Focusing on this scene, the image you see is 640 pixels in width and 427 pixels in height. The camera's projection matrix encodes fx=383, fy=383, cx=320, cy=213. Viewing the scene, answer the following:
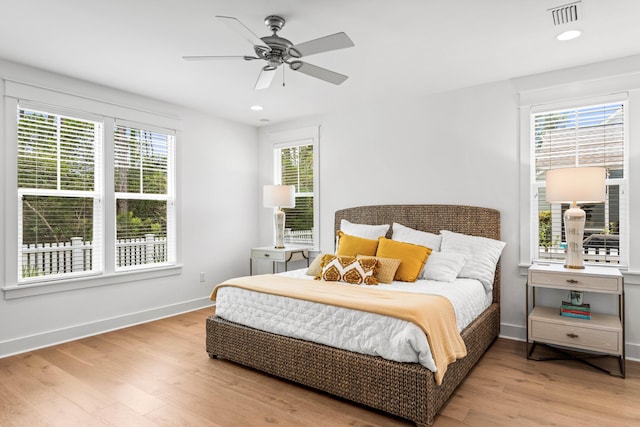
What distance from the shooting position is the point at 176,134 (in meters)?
4.68

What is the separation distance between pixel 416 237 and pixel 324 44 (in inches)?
87.7

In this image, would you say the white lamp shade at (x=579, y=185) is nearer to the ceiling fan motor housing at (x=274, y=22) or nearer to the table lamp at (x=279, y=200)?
the ceiling fan motor housing at (x=274, y=22)

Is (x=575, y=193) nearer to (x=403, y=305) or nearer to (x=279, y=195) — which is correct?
(x=403, y=305)

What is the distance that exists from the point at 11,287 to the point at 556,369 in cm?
455

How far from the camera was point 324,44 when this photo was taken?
2.32 meters

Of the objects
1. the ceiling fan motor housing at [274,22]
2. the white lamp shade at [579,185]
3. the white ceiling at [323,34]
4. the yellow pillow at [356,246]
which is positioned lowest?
the yellow pillow at [356,246]

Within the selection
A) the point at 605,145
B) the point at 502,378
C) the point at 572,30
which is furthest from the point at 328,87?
the point at 502,378

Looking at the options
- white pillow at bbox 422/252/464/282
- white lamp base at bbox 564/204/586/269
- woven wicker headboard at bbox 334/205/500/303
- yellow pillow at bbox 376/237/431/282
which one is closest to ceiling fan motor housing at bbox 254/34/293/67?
yellow pillow at bbox 376/237/431/282

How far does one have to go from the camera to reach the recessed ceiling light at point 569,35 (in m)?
2.73

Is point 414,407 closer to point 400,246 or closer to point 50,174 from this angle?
point 400,246

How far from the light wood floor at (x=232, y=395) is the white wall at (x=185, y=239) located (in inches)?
13.2

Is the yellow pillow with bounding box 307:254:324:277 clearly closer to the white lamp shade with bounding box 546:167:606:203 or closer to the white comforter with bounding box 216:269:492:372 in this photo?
the white comforter with bounding box 216:269:492:372

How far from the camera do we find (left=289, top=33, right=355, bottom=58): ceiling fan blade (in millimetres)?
2234

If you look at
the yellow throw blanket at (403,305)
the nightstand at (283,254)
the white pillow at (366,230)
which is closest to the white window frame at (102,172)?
the nightstand at (283,254)
